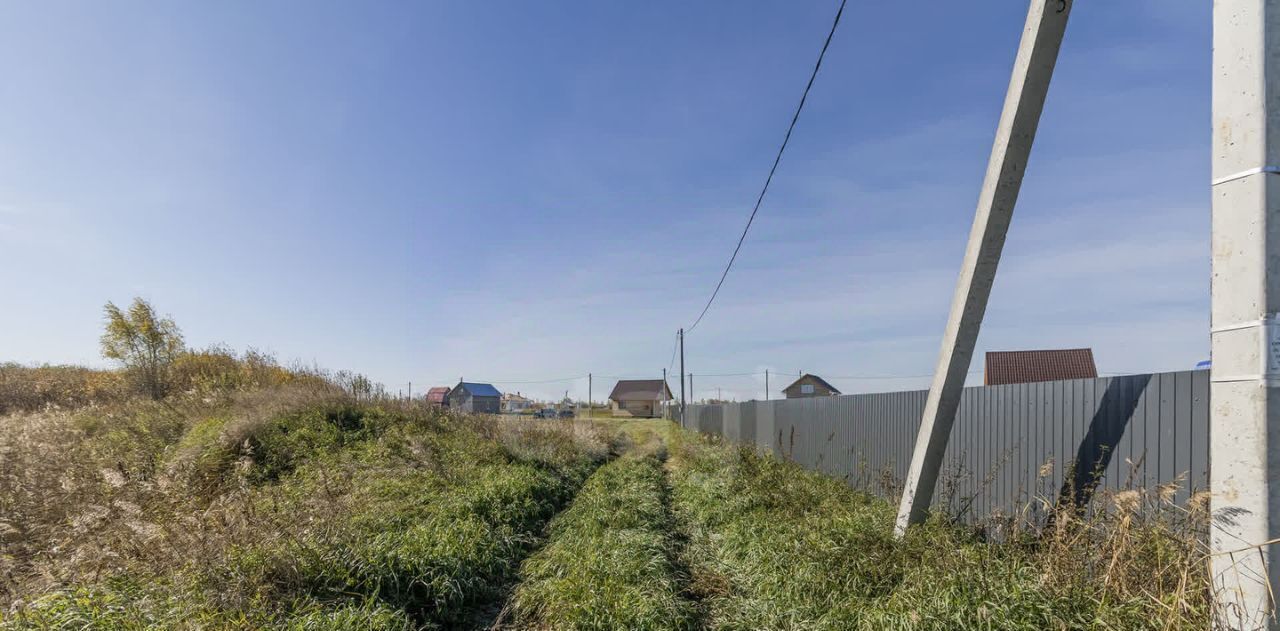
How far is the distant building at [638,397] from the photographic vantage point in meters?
61.6

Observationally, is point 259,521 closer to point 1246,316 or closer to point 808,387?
point 1246,316

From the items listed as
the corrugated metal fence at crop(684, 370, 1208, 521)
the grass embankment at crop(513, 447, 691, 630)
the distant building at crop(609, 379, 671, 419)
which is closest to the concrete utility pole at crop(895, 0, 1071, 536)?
the corrugated metal fence at crop(684, 370, 1208, 521)

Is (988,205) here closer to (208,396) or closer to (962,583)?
(962,583)

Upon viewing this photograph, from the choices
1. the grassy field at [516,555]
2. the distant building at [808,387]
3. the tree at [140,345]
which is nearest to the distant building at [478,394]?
the distant building at [808,387]

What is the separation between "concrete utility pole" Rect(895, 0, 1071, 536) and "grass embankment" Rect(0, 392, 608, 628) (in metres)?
3.84

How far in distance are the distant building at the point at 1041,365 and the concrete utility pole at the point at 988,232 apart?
2225 centimetres

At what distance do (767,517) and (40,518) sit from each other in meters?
7.40

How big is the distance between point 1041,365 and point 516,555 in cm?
2521

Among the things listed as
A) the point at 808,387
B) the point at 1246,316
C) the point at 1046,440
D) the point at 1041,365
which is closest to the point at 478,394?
the point at 808,387

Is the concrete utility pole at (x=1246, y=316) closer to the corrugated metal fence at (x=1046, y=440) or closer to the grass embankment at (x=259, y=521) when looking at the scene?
the corrugated metal fence at (x=1046, y=440)

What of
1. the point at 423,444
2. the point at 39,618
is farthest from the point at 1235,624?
the point at 423,444

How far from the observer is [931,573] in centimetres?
373

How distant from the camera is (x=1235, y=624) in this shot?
2.36m

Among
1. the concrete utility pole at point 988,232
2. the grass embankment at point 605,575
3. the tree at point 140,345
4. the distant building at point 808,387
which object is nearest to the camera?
the concrete utility pole at point 988,232
